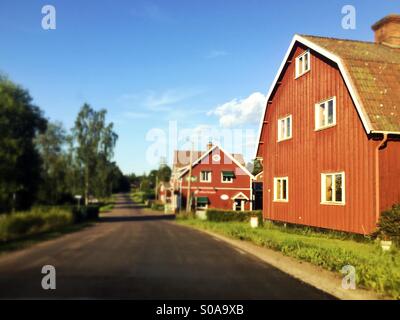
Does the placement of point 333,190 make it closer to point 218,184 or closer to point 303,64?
point 303,64

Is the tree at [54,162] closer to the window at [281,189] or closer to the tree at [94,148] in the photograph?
the tree at [94,148]

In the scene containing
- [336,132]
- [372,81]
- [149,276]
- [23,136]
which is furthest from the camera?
[23,136]

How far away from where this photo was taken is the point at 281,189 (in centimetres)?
2367

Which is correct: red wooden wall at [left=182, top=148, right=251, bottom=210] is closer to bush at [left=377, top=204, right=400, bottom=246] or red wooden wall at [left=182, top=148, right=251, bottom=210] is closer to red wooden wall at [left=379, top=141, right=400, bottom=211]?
red wooden wall at [left=379, top=141, right=400, bottom=211]

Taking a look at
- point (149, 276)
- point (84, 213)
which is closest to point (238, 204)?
point (84, 213)

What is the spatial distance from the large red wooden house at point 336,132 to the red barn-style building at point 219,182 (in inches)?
1139

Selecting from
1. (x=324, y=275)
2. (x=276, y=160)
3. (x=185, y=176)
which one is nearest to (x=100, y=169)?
(x=185, y=176)

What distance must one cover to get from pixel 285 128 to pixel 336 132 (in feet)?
18.0

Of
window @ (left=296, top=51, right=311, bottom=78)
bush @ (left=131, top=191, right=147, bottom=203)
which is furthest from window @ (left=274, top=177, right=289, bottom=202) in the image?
bush @ (left=131, top=191, right=147, bottom=203)

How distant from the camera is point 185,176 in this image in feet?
192

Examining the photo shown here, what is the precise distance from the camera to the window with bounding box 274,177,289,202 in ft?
74.8

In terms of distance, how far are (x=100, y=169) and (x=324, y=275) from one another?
185 feet

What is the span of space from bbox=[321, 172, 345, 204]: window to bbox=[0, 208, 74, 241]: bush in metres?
14.6
